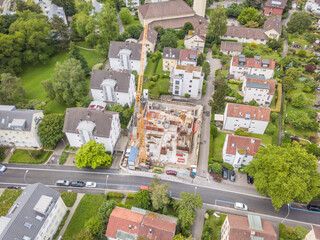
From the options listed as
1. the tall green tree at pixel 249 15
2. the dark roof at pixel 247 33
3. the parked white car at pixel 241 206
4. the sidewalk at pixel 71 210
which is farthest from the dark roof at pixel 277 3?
the sidewalk at pixel 71 210

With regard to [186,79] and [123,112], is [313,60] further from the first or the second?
[123,112]

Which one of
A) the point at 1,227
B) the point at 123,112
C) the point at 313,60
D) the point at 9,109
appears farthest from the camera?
the point at 313,60

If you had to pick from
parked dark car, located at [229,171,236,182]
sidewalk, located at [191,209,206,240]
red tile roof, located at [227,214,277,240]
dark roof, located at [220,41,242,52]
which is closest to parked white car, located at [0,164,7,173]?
sidewalk, located at [191,209,206,240]

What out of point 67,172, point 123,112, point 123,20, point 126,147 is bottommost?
point 67,172

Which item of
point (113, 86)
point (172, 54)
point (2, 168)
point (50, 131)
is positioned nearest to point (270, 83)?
point (172, 54)

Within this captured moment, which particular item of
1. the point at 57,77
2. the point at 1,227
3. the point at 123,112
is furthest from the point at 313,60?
the point at 1,227

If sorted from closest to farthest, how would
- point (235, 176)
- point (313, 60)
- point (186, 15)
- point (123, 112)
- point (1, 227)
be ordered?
point (1, 227) < point (235, 176) < point (123, 112) < point (313, 60) < point (186, 15)

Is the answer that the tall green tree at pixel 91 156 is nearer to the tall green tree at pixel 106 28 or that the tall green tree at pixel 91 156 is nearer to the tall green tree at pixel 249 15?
the tall green tree at pixel 106 28
